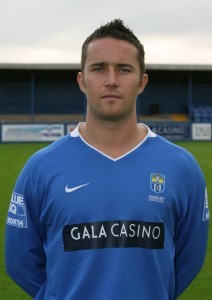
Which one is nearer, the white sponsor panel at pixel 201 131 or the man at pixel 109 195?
the man at pixel 109 195

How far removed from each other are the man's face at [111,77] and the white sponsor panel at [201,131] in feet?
108

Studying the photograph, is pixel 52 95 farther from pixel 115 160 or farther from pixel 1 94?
pixel 115 160

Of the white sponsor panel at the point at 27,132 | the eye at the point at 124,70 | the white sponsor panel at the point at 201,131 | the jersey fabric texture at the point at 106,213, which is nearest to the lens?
the jersey fabric texture at the point at 106,213

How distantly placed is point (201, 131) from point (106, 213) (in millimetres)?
33289

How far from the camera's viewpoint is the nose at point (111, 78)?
2.75m

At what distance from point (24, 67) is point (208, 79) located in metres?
15.0

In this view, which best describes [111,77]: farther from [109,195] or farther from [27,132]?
[27,132]

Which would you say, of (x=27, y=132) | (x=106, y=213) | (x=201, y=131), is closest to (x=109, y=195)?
Answer: (x=106, y=213)

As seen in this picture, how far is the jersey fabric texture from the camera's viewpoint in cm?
269

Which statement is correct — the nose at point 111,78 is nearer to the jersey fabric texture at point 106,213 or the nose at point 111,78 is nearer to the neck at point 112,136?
the neck at point 112,136

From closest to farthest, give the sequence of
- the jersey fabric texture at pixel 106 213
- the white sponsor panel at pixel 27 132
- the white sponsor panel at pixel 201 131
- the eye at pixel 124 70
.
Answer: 1. the jersey fabric texture at pixel 106 213
2. the eye at pixel 124 70
3. the white sponsor panel at pixel 27 132
4. the white sponsor panel at pixel 201 131

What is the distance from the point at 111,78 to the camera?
2.75 m

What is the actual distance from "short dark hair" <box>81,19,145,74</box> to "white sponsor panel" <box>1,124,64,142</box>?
31.2m

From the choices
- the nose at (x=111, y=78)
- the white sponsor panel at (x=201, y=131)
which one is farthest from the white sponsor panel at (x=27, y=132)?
the nose at (x=111, y=78)
